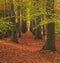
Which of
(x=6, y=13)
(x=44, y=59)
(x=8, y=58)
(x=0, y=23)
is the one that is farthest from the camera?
(x=6, y=13)

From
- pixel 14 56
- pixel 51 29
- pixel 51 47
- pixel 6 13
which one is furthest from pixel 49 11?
pixel 6 13

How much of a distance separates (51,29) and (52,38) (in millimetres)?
729

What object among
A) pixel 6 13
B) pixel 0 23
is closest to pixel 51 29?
pixel 0 23

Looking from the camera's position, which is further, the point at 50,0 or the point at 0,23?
the point at 50,0

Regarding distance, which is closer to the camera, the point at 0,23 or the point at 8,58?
the point at 0,23

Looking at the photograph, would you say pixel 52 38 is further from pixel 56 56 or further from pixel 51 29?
pixel 56 56

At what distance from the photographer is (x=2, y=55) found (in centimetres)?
1219

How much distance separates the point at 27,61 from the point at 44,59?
187 centimetres

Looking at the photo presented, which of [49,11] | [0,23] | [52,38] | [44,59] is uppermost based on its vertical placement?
[49,11]

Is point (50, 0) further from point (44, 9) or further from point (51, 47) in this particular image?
point (51, 47)

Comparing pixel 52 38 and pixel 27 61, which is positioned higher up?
pixel 52 38

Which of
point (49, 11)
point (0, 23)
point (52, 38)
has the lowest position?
point (52, 38)

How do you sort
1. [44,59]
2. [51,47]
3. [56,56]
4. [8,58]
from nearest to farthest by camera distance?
[8,58] → [44,59] → [56,56] → [51,47]

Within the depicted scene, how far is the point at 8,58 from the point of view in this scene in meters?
11.9
